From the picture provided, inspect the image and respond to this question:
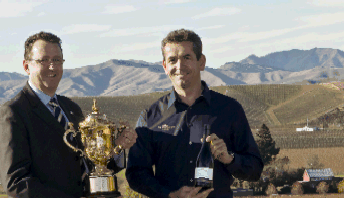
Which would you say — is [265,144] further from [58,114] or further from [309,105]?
[309,105]

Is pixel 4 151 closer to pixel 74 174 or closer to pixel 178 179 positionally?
pixel 74 174

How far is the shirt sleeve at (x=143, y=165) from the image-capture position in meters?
4.59

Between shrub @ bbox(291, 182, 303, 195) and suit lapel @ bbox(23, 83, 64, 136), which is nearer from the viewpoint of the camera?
suit lapel @ bbox(23, 83, 64, 136)

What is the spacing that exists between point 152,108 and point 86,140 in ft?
2.77

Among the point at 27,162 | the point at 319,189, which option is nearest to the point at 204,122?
the point at 27,162

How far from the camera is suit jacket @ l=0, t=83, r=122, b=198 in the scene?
4.40 meters

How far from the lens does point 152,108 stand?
4.86 meters

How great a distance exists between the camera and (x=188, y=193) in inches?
177

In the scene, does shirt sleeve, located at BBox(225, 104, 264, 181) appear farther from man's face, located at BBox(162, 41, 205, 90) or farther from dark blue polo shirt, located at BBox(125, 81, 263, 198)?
man's face, located at BBox(162, 41, 205, 90)

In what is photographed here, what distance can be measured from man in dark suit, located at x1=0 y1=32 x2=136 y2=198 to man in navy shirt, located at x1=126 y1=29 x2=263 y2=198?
10.4 inches

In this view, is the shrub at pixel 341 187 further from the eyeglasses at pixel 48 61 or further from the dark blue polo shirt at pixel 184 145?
the eyeglasses at pixel 48 61

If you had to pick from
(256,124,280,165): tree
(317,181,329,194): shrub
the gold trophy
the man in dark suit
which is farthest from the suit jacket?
(256,124,280,165): tree

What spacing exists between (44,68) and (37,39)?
333 mm

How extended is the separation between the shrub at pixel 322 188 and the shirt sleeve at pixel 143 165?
54.7 meters
